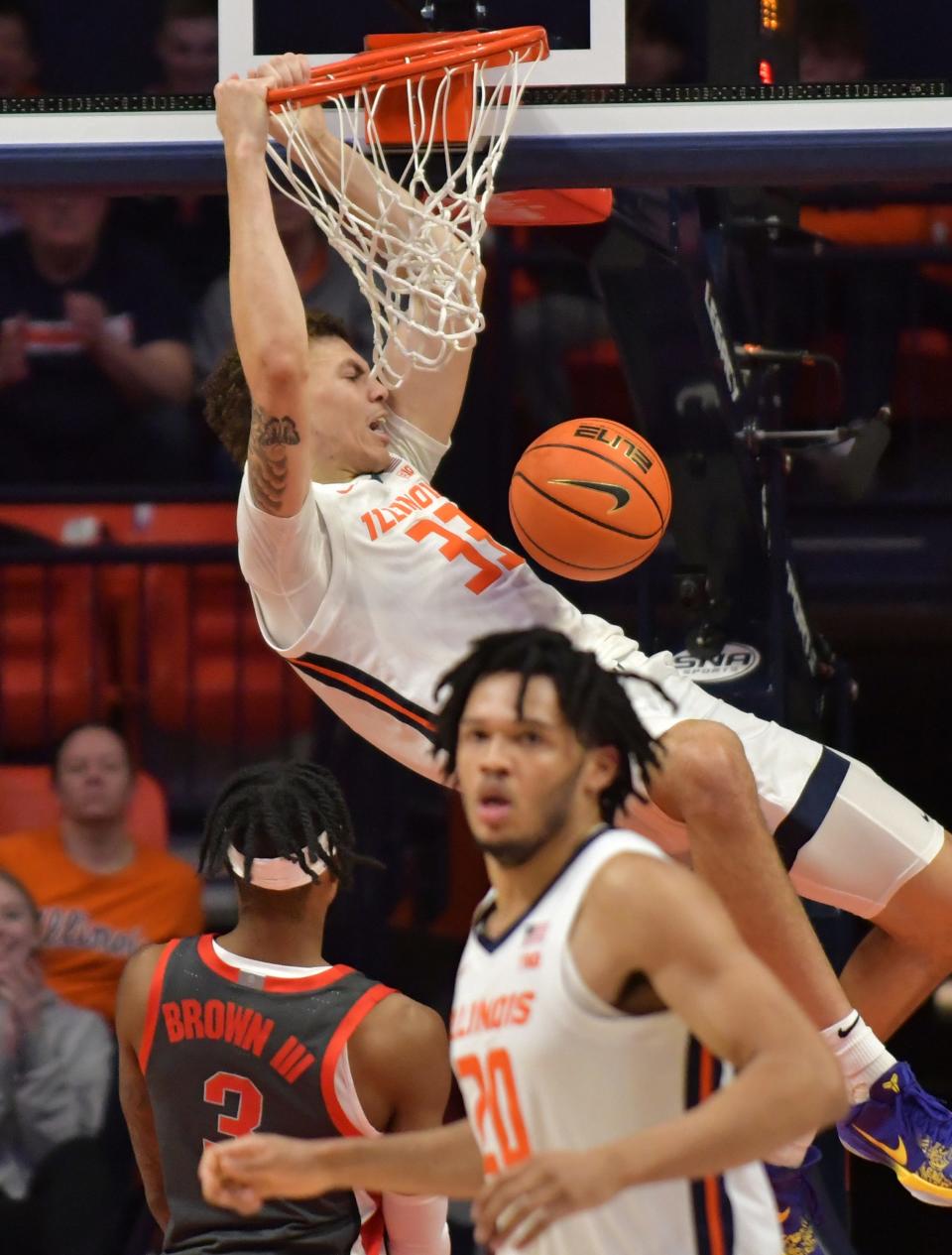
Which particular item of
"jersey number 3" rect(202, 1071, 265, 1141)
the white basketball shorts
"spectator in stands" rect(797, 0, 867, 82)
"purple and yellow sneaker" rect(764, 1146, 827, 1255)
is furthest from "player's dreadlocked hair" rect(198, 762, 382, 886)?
"spectator in stands" rect(797, 0, 867, 82)

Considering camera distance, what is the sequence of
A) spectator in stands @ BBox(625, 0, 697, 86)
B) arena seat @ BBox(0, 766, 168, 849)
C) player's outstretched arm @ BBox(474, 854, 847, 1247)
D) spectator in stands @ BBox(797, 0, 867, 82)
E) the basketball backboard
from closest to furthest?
player's outstretched arm @ BBox(474, 854, 847, 1247)
the basketball backboard
arena seat @ BBox(0, 766, 168, 849)
spectator in stands @ BBox(625, 0, 697, 86)
spectator in stands @ BBox(797, 0, 867, 82)

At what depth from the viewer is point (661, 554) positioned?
6.66 m

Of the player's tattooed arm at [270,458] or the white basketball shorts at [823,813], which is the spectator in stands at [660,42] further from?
the player's tattooed arm at [270,458]

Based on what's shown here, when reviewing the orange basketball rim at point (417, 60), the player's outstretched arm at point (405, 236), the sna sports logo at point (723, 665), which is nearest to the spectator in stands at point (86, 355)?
the sna sports logo at point (723, 665)

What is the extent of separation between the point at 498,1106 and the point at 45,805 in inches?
182

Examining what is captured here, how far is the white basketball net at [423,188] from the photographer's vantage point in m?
4.59

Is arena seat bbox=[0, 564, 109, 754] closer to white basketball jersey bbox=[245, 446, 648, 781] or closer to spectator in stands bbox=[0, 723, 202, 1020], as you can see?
spectator in stands bbox=[0, 723, 202, 1020]

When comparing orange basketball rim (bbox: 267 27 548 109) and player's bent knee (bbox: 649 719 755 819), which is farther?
orange basketball rim (bbox: 267 27 548 109)

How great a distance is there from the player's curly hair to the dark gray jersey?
1.45 metres

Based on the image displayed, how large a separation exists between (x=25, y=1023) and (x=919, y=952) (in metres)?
3.18

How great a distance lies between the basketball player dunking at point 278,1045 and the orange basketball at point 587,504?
0.95 meters

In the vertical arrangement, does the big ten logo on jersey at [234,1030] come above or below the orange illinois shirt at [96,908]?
above

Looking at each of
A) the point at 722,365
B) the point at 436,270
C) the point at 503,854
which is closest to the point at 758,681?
the point at 722,365

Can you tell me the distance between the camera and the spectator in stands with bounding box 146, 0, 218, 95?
825cm
